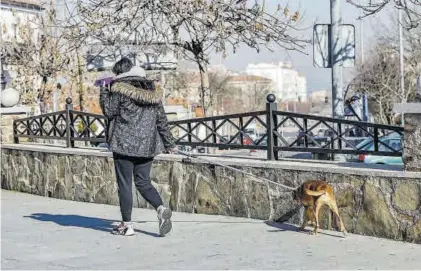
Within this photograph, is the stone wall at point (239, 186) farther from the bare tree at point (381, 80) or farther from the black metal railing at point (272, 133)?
the bare tree at point (381, 80)

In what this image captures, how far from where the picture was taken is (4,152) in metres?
12.7

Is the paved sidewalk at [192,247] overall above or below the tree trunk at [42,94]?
below

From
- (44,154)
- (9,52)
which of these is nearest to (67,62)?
(9,52)

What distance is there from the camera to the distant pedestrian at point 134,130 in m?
7.26

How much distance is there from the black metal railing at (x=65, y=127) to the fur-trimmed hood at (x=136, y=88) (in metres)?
3.44

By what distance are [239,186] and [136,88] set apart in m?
1.86

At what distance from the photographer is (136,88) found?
7.28 metres

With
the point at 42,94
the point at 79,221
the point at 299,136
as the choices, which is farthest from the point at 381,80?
the point at 79,221

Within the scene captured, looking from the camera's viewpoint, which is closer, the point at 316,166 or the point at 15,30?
the point at 316,166

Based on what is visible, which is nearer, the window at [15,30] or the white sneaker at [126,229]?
the white sneaker at [126,229]

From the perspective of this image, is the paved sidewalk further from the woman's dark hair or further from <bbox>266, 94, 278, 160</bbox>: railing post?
the woman's dark hair

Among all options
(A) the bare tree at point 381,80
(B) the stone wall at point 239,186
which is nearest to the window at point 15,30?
(B) the stone wall at point 239,186

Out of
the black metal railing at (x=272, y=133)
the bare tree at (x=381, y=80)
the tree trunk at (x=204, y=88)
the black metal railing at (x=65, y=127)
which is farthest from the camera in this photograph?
the bare tree at (x=381, y=80)

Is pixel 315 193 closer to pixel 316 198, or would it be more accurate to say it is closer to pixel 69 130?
pixel 316 198
